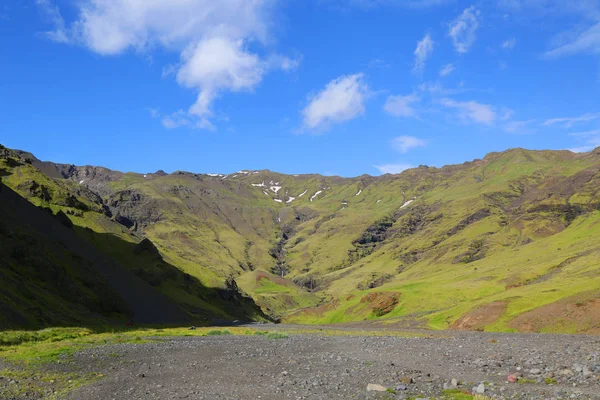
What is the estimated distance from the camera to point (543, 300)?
9025cm

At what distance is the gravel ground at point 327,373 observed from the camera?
2342cm

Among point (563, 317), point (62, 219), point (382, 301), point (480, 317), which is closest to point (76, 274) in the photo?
point (62, 219)

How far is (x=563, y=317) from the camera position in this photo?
244ft

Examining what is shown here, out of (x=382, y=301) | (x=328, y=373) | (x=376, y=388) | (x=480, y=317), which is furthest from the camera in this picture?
(x=382, y=301)

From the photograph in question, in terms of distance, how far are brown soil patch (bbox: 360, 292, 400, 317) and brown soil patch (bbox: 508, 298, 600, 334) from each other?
197 feet

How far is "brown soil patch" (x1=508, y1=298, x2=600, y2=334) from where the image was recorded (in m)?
69.9

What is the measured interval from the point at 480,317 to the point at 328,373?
244 feet

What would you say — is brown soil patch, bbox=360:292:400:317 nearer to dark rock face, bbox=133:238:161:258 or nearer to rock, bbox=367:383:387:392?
dark rock face, bbox=133:238:161:258

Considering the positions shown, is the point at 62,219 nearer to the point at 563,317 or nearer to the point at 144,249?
the point at 144,249

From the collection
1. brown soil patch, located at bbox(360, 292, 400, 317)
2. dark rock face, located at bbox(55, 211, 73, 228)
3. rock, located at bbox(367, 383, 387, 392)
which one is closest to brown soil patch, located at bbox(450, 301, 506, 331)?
brown soil patch, located at bbox(360, 292, 400, 317)

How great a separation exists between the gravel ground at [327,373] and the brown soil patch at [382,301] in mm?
101919

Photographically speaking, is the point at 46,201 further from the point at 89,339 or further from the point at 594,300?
the point at 594,300

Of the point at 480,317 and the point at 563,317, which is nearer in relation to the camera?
the point at 563,317

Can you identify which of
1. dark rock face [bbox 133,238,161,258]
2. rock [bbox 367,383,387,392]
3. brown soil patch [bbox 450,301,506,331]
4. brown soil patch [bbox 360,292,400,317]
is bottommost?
brown soil patch [bbox 360,292,400,317]
